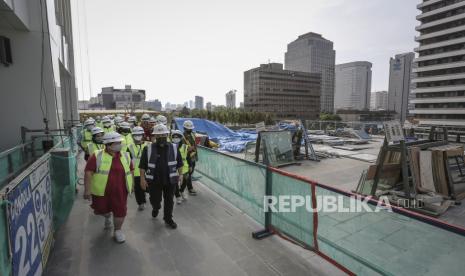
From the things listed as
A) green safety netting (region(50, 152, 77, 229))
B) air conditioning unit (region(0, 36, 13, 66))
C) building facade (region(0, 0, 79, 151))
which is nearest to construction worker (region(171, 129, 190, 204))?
green safety netting (region(50, 152, 77, 229))

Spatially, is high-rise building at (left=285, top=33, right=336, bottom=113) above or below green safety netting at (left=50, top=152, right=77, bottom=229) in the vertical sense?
above

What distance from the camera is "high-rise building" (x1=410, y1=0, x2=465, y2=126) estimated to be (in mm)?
74188

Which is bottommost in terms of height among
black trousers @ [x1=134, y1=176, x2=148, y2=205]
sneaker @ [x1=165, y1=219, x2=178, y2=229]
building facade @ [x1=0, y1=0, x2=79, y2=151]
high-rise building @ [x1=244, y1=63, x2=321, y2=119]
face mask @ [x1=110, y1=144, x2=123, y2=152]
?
sneaker @ [x1=165, y1=219, x2=178, y2=229]

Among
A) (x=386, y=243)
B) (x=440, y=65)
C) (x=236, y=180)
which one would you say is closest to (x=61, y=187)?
(x=236, y=180)

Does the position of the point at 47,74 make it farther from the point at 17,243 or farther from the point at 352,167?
the point at 352,167

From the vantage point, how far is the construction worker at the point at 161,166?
4.68 m

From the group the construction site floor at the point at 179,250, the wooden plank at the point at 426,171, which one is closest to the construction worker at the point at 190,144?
the construction site floor at the point at 179,250

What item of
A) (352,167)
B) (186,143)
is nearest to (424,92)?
(352,167)

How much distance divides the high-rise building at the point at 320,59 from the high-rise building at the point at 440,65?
87967 mm

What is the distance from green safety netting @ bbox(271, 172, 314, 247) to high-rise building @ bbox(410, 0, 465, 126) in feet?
295

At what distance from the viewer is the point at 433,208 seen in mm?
6215

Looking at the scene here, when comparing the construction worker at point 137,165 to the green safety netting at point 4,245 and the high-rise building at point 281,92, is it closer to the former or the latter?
the green safety netting at point 4,245

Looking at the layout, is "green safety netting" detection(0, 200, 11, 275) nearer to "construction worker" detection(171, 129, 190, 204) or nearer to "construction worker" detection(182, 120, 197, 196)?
"construction worker" detection(171, 129, 190, 204)

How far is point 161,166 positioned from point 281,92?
127m
